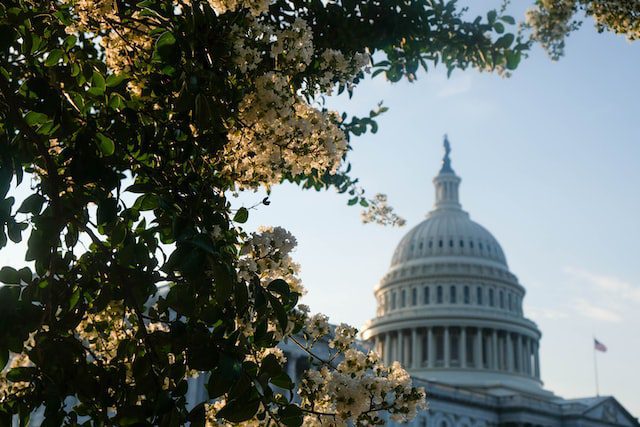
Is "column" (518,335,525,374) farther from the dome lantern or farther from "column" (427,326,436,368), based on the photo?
the dome lantern

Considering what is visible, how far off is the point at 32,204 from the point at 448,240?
345 ft

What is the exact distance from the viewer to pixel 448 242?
108375 mm

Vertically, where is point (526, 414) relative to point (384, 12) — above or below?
above

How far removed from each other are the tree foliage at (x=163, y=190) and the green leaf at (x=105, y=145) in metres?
0.01

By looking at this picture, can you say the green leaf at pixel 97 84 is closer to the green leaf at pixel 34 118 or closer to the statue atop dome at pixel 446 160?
the green leaf at pixel 34 118

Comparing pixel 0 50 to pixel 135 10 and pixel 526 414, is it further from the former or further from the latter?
pixel 526 414

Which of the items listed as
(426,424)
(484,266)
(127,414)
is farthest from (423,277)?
(127,414)

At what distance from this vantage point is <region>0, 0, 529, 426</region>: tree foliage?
505cm

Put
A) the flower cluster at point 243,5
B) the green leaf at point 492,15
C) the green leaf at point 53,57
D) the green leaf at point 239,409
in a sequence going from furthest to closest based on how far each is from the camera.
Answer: the green leaf at point 492,15 < the green leaf at point 53,57 < the flower cluster at point 243,5 < the green leaf at point 239,409

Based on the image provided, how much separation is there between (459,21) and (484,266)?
9664 centimetres

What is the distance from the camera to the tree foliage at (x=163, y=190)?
16.6 ft

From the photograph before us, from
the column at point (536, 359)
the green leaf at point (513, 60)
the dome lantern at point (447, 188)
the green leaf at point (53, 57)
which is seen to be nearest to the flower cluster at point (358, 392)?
the green leaf at point (53, 57)

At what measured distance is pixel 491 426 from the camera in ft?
276

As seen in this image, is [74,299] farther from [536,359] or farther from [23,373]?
[536,359]
